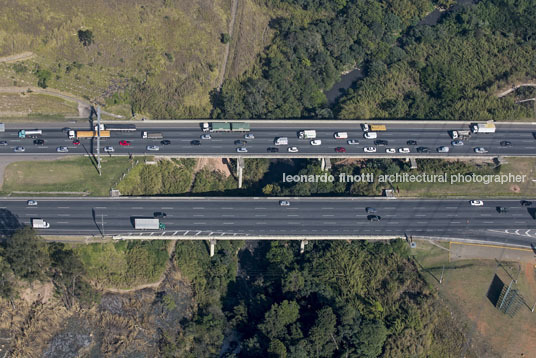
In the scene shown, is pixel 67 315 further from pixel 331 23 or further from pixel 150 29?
pixel 331 23

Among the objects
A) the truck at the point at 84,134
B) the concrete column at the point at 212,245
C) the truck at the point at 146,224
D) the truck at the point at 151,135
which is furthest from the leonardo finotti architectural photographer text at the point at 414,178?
the truck at the point at 84,134

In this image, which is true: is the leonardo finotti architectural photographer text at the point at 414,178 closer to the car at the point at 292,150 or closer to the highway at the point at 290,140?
the highway at the point at 290,140

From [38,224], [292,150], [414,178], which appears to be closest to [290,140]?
[292,150]

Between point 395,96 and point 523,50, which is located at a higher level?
point 523,50

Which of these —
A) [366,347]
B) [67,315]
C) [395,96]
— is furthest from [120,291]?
[395,96]

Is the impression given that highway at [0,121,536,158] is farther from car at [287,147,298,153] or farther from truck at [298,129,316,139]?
truck at [298,129,316,139]

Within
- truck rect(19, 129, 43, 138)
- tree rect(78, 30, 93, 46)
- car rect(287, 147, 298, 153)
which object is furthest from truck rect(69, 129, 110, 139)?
car rect(287, 147, 298, 153)

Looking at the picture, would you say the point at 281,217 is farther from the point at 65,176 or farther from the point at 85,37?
the point at 85,37
